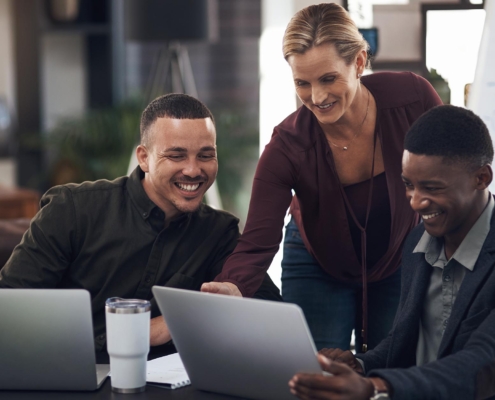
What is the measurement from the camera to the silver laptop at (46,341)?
1.36m

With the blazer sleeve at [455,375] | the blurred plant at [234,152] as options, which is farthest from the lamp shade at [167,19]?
the blazer sleeve at [455,375]

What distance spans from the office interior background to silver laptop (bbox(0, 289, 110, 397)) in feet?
8.65

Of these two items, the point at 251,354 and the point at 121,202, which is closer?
the point at 251,354

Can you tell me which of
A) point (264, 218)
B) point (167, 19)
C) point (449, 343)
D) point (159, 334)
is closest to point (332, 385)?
point (449, 343)

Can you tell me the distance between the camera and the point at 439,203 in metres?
1.51

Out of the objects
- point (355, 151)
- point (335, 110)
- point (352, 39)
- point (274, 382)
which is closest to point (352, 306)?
point (355, 151)

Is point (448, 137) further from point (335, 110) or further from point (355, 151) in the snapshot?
point (355, 151)

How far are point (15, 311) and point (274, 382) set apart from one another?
451 millimetres

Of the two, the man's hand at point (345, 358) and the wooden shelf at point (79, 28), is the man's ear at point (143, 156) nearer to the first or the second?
the man's hand at point (345, 358)

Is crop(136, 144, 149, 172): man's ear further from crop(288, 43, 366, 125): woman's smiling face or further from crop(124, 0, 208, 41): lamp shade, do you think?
crop(124, 0, 208, 41): lamp shade

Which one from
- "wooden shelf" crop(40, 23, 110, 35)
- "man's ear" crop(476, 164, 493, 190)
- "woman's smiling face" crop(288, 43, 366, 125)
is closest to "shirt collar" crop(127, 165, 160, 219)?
"woman's smiling face" crop(288, 43, 366, 125)

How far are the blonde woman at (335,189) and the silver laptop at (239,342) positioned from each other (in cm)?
44

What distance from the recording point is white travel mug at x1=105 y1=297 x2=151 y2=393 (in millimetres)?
1394

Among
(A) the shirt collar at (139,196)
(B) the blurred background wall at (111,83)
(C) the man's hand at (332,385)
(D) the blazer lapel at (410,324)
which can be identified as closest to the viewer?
(C) the man's hand at (332,385)
